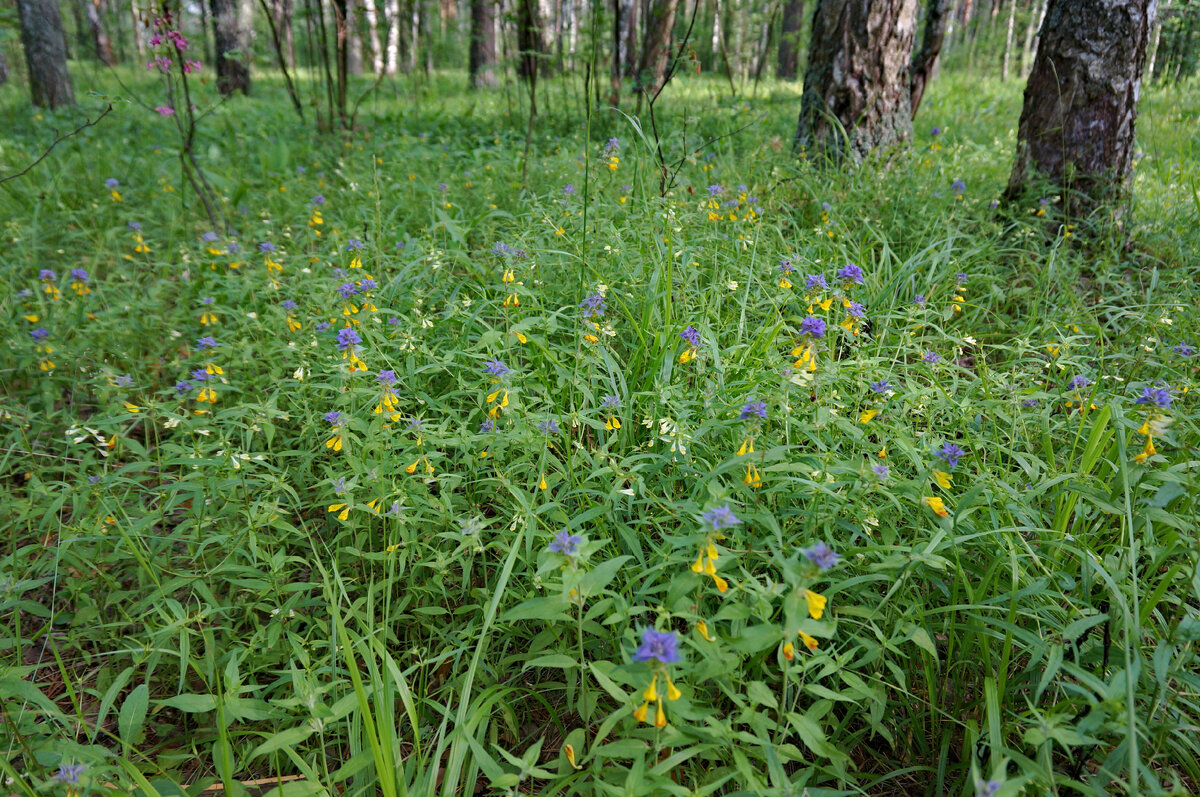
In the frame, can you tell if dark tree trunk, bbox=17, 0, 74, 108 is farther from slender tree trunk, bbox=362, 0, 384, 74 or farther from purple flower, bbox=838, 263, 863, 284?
purple flower, bbox=838, 263, 863, 284

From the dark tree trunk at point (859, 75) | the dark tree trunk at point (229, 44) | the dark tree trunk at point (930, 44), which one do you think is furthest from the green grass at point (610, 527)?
the dark tree trunk at point (229, 44)

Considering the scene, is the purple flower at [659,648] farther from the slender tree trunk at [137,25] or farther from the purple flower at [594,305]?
the slender tree trunk at [137,25]

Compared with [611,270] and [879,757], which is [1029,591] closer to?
[879,757]

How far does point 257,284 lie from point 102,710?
1875mm

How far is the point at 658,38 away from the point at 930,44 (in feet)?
11.1

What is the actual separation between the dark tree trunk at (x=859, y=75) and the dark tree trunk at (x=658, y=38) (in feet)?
8.45

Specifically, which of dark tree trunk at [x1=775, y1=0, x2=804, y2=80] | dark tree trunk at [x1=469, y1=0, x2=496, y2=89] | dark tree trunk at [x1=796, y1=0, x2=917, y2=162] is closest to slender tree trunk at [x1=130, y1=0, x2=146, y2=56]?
dark tree trunk at [x1=796, y1=0, x2=917, y2=162]

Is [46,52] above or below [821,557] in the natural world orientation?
above

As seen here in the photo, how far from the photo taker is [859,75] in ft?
13.4

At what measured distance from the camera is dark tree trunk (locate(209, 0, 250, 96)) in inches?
378

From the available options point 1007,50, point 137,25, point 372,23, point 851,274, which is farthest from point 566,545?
point 137,25

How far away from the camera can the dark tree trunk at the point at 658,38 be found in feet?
21.7

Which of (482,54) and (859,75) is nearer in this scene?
(859,75)

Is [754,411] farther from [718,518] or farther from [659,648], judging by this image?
[659,648]
